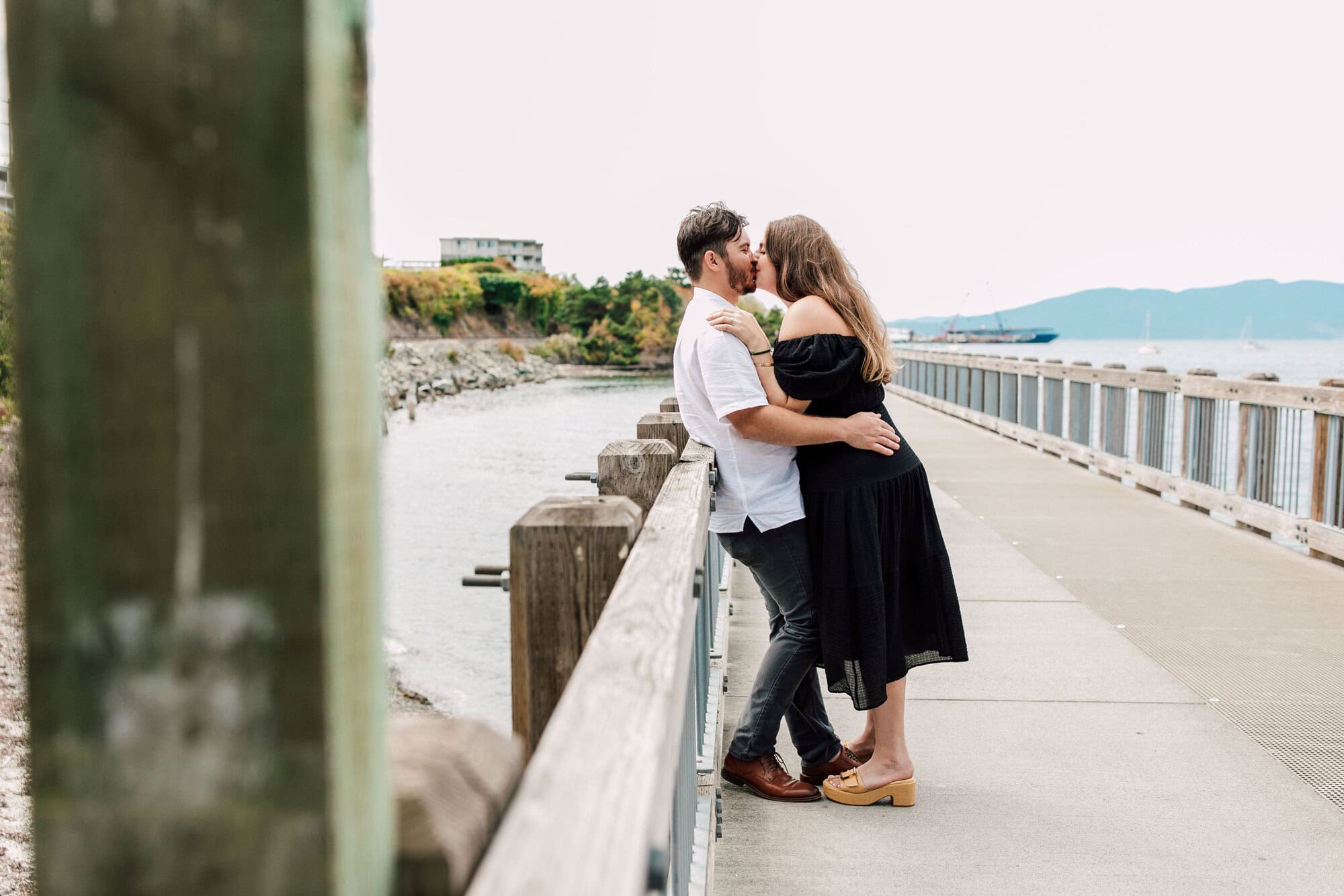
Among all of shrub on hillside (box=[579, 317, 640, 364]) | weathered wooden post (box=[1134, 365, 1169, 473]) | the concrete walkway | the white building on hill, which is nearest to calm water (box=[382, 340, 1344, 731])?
weathered wooden post (box=[1134, 365, 1169, 473])

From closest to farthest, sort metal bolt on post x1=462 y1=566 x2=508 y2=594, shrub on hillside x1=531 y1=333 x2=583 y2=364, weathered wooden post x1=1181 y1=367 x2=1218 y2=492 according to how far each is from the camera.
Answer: metal bolt on post x1=462 y1=566 x2=508 y2=594, weathered wooden post x1=1181 y1=367 x2=1218 y2=492, shrub on hillside x1=531 y1=333 x2=583 y2=364

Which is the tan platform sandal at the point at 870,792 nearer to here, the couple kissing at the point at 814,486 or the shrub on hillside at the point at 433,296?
the couple kissing at the point at 814,486

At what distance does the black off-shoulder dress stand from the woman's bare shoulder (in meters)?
0.02

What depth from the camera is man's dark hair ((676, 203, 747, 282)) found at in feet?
12.1

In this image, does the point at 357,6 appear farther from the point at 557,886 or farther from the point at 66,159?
the point at 557,886

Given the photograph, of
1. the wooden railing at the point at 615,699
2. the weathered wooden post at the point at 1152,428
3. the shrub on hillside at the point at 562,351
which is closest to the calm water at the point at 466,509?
the wooden railing at the point at 615,699

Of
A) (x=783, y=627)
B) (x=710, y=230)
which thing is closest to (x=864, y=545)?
(x=783, y=627)

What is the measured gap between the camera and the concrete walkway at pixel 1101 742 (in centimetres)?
337

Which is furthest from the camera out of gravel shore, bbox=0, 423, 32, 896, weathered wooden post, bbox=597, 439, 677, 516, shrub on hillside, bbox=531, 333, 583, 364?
shrub on hillside, bbox=531, 333, 583, 364

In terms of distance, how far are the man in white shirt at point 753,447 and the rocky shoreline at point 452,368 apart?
70660 millimetres

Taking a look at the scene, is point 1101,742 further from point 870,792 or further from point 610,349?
point 610,349

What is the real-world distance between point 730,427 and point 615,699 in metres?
2.50

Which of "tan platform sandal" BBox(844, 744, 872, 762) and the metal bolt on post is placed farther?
"tan platform sandal" BBox(844, 744, 872, 762)

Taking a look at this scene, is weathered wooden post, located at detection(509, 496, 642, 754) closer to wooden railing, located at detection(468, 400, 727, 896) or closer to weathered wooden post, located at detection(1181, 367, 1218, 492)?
wooden railing, located at detection(468, 400, 727, 896)
